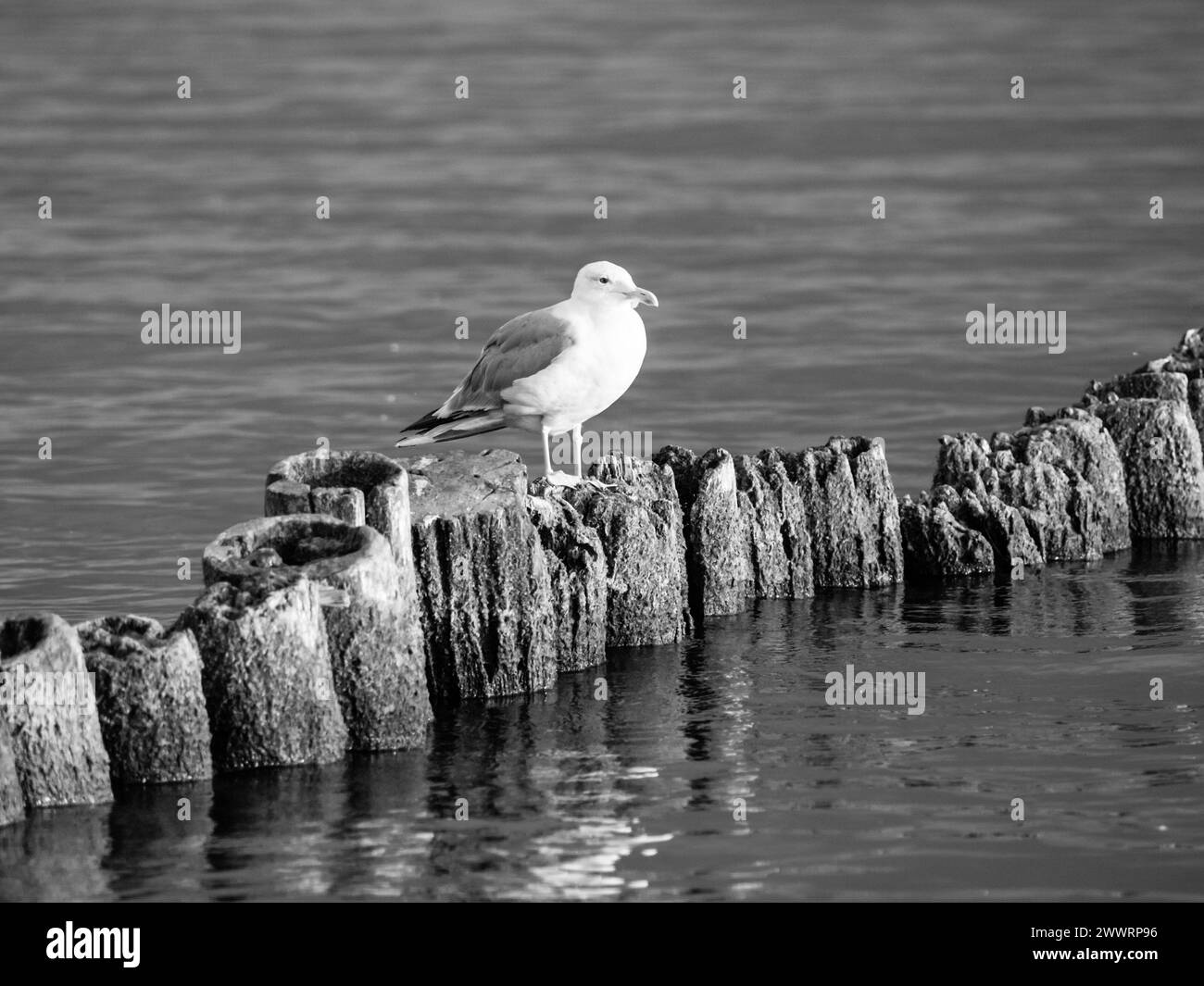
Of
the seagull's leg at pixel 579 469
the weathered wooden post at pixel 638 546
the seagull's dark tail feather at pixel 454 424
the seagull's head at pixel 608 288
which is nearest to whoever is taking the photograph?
the weathered wooden post at pixel 638 546

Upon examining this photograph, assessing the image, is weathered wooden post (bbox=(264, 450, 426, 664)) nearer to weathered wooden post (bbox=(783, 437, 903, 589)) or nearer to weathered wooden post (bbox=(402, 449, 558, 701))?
weathered wooden post (bbox=(402, 449, 558, 701))

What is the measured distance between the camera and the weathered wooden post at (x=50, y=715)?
33.7 ft

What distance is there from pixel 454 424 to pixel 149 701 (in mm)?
4771

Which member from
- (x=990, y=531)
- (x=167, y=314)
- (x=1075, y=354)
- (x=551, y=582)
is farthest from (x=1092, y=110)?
(x=551, y=582)

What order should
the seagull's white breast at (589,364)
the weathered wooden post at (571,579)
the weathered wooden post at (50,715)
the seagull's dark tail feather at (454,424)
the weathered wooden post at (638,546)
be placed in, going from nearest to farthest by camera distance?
the weathered wooden post at (50,715), the weathered wooden post at (571,579), the weathered wooden post at (638,546), the seagull's white breast at (589,364), the seagull's dark tail feather at (454,424)

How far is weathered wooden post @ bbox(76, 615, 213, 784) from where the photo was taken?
1068 cm

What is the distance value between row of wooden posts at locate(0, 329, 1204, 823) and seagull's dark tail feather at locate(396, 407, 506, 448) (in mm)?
1162

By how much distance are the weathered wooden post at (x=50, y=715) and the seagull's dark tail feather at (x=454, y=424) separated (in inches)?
183

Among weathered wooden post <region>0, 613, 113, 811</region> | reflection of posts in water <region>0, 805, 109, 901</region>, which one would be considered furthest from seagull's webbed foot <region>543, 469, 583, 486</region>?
reflection of posts in water <region>0, 805, 109, 901</region>

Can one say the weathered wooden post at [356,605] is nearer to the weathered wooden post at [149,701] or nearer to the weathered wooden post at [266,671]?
the weathered wooden post at [266,671]

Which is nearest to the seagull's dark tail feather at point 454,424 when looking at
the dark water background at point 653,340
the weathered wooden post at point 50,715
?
the dark water background at point 653,340

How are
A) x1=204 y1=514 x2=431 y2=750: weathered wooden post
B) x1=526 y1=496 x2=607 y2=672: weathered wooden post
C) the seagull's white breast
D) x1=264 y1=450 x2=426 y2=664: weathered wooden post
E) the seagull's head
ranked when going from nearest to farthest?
x1=204 y1=514 x2=431 y2=750: weathered wooden post, x1=264 y1=450 x2=426 y2=664: weathered wooden post, x1=526 y1=496 x2=607 y2=672: weathered wooden post, the seagull's white breast, the seagull's head
